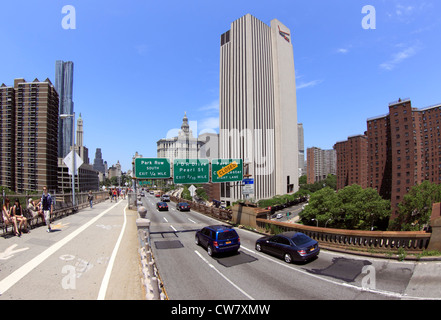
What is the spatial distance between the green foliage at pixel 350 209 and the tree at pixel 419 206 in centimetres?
677

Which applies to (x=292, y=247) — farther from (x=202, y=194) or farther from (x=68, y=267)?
(x=202, y=194)

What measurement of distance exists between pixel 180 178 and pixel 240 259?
31.9 ft

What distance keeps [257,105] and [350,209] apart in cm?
7709

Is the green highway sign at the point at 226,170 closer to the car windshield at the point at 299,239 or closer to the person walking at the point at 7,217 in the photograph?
the car windshield at the point at 299,239

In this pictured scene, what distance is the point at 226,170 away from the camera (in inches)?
862

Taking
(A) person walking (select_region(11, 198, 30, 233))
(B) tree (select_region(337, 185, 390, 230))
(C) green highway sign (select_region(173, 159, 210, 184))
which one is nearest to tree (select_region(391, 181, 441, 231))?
(B) tree (select_region(337, 185, 390, 230))

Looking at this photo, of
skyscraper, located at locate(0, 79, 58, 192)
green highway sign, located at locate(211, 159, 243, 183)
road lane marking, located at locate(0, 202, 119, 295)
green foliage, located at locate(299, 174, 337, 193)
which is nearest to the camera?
road lane marking, located at locate(0, 202, 119, 295)

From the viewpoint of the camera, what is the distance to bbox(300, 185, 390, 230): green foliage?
196 feet

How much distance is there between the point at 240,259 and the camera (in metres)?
12.2

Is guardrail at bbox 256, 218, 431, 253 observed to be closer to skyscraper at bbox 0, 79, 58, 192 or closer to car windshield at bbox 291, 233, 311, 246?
car windshield at bbox 291, 233, 311, 246

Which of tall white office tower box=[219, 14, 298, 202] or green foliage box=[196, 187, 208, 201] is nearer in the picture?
tall white office tower box=[219, 14, 298, 202]

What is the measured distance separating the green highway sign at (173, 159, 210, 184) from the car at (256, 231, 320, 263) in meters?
9.51
